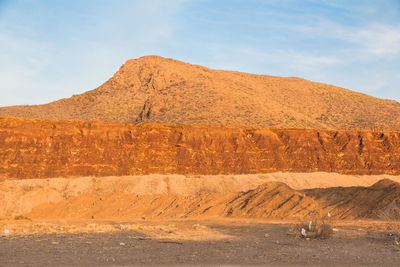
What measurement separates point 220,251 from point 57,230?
7512mm

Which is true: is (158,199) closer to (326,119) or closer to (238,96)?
(238,96)

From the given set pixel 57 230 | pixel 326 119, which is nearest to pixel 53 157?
pixel 57 230

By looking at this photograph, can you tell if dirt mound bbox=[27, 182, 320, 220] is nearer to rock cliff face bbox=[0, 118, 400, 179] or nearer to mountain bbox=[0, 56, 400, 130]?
rock cliff face bbox=[0, 118, 400, 179]

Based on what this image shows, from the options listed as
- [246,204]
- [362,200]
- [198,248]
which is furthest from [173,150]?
[198,248]

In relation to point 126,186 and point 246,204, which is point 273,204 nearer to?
point 246,204

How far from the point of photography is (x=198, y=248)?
10.7 metres

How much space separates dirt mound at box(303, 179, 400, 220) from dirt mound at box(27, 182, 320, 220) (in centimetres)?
102

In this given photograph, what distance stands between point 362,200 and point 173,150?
642 inches

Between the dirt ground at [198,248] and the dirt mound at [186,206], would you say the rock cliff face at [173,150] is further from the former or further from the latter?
the dirt ground at [198,248]

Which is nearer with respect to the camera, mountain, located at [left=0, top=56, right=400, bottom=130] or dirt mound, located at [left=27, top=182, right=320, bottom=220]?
dirt mound, located at [left=27, top=182, right=320, bottom=220]

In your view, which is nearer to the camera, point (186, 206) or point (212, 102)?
point (186, 206)

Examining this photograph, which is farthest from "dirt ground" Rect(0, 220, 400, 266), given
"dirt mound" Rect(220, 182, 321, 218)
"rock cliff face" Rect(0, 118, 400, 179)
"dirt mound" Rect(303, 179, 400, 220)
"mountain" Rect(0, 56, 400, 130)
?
"mountain" Rect(0, 56, 400, 130)

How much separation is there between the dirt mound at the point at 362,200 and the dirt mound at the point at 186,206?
1.02 metres

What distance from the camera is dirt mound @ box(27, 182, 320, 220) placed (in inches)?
774
